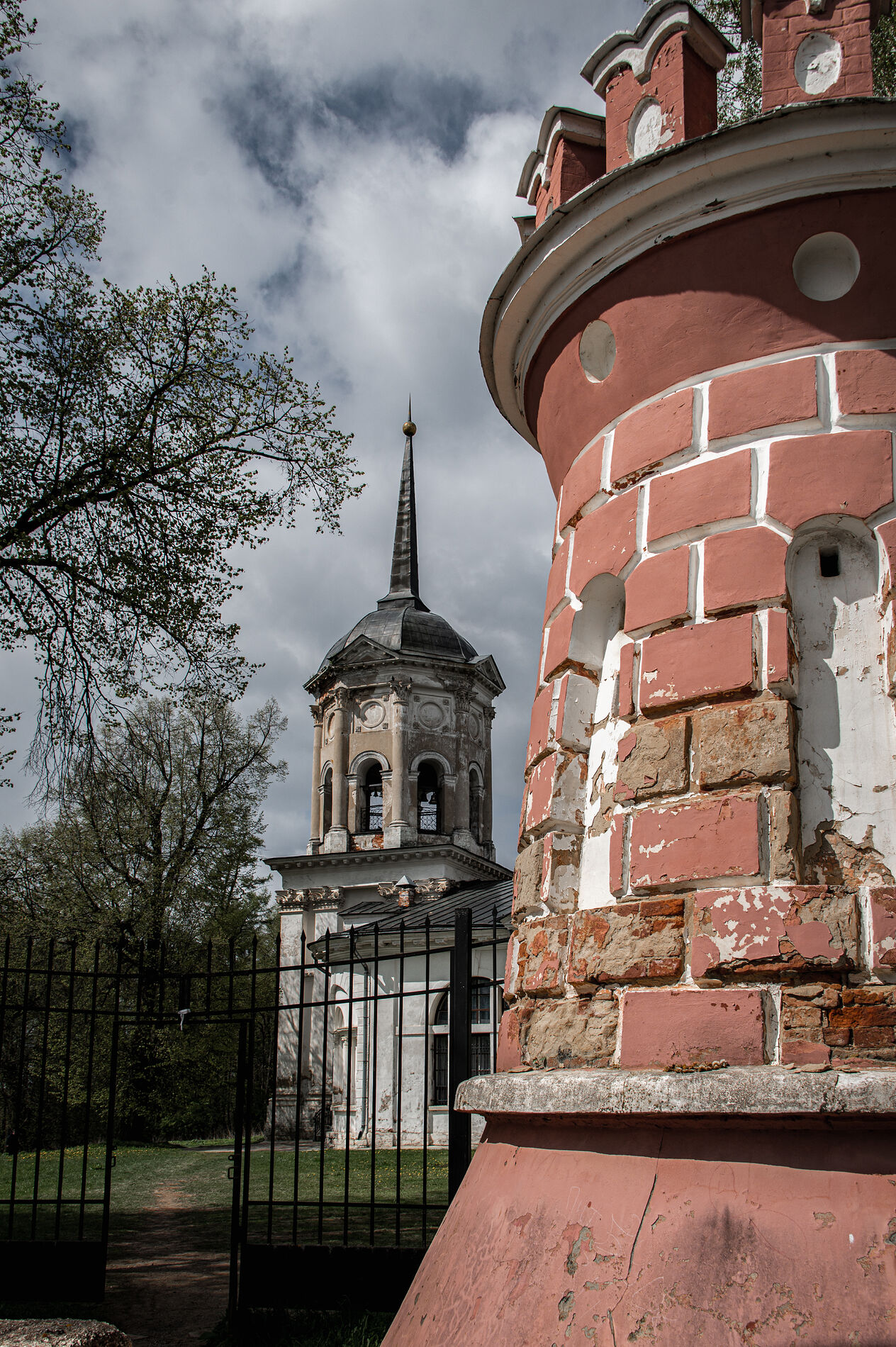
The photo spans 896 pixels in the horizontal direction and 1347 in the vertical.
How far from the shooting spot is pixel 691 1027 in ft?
8.32

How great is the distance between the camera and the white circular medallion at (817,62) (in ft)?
10.3

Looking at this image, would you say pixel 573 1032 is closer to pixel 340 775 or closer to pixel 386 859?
pixel 386 859

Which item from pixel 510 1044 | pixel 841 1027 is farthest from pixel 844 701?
pixel 510 1044

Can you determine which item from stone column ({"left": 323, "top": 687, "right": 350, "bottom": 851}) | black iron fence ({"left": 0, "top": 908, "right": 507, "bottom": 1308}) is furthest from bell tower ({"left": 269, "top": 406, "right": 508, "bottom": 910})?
black iron fence ({"left": 0, "top": 908, "right": 507, "bottom": 1308})

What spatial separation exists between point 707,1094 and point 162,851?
84.5 feet

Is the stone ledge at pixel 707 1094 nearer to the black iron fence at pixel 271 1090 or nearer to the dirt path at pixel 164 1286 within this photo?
the black iron fence at pixel 271 1090

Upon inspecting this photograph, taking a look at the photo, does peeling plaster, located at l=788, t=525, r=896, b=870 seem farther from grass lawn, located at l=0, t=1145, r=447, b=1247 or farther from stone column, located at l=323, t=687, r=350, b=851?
stone column, located at l=323, t=687, r=350, b=851

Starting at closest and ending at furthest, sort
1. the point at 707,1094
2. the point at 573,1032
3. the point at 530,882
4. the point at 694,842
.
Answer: the point at 707,1094 → the point at 694,842 → the point at 573,1032 → the point at 530,882

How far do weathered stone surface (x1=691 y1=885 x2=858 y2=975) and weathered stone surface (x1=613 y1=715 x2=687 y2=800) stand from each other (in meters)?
0.32

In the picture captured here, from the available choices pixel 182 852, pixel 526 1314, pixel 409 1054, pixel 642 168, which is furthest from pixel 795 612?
pixel 182 852

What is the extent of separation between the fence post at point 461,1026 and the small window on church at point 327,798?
23.2 meters

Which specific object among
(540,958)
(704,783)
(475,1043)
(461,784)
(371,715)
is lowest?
(475,1043)

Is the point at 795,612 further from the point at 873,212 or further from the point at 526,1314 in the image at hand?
the point at 526,1314

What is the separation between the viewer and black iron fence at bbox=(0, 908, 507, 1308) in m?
6.12
